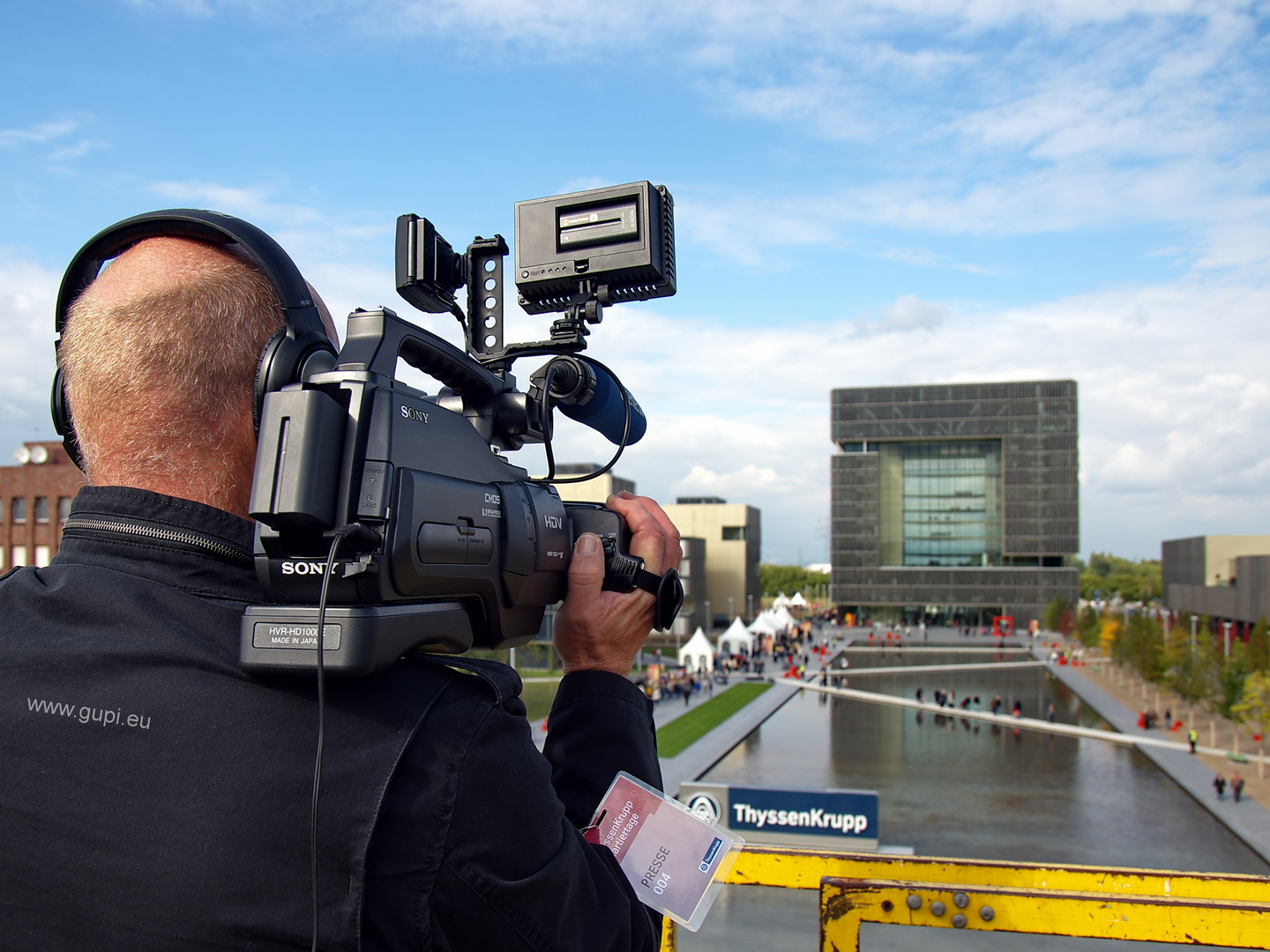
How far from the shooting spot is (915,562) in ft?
336

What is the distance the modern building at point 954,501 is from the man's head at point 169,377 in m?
95.8

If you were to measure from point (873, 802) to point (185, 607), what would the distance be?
19.9m

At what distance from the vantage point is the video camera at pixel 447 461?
1405mm

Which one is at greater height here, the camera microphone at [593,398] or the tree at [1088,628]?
the camera microphone at [593,398]

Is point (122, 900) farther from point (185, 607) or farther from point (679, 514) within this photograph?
point (679, 514)

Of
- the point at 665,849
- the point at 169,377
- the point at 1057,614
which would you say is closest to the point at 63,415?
the point at 169,377

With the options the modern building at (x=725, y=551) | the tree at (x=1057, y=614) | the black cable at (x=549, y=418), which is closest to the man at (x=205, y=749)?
the black cable at (x=549, y=418)

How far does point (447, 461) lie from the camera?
1673 millimetres

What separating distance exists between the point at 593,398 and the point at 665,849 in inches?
42.6

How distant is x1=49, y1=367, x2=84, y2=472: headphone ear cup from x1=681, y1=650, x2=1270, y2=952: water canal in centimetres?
1571

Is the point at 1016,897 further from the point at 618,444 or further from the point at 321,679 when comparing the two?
the point at 321,679

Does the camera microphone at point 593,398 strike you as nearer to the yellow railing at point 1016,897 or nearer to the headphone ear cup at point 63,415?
the headphone ear cup at point 63,415

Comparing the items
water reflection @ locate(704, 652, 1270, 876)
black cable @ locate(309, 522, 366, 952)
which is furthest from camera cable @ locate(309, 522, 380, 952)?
water reflection @ locate(704, 652, 1270, 876)

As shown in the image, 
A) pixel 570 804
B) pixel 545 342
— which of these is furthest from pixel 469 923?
pixel 545 342
